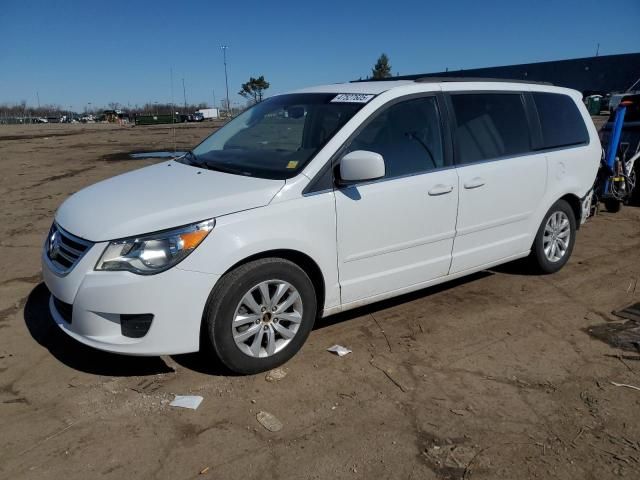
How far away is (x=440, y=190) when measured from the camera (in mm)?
3951

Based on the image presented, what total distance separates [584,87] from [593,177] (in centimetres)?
5546

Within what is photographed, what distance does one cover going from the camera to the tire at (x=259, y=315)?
10.2 ft

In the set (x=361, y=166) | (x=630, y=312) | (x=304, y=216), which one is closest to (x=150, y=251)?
(x=304, y=216)

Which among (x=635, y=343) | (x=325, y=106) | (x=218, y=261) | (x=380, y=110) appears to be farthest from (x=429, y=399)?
(x=325, y=106)

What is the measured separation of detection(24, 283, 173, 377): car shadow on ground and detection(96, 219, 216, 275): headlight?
0.84m

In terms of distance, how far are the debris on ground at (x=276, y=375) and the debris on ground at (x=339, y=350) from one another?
421 millimetres

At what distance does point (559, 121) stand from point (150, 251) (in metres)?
4.07

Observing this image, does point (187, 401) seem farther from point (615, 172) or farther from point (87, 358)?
point (615, 172)

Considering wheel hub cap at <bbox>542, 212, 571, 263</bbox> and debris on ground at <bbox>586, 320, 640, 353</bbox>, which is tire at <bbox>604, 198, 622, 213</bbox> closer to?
wheel hub cap at <bbox>542, 212, 571, 263</bbox>

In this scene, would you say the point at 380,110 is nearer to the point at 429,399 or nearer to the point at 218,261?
the point at 218,261

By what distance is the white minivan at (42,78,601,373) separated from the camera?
302cm

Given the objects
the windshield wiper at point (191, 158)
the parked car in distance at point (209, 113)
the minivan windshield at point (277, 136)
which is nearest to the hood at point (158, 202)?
the minivan windshield at point (277, 136)

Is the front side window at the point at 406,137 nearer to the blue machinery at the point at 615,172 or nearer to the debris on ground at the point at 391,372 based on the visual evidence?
the debris on ground at the point at 391,372

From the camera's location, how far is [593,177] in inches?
213
